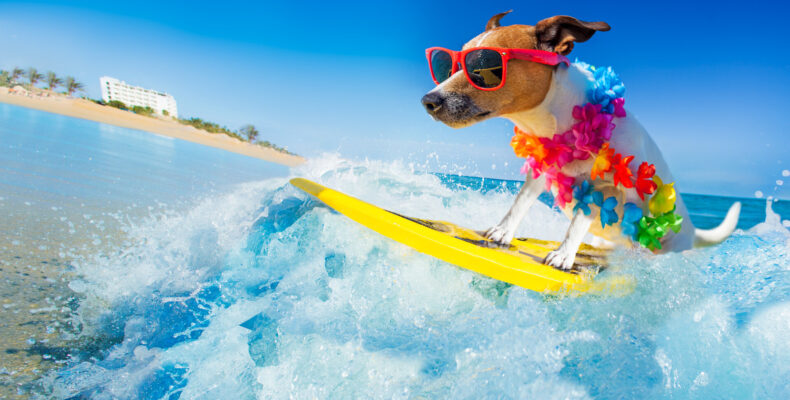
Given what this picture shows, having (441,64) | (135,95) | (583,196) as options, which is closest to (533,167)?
(583,196)

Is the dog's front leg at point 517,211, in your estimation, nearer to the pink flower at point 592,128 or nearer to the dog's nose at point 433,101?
the pink flower at point 592,128

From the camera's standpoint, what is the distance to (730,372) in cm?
154

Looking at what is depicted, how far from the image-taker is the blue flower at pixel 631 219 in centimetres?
195

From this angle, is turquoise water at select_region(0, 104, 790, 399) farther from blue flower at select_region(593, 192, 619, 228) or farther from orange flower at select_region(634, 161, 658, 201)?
orange flower at select_region(634, 161, 658, 201)

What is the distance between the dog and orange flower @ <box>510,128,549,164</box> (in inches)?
1.8

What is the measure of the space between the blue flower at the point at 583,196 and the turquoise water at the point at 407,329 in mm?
294

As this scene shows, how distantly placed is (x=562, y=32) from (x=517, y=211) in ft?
3.08

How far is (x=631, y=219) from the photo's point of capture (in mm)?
1962

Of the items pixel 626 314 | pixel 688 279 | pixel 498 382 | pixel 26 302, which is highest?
pixel 688 279

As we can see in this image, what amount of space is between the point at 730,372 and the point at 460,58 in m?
1.62

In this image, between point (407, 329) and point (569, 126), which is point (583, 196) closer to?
point (569, 126)

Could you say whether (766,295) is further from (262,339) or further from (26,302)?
(26,302)

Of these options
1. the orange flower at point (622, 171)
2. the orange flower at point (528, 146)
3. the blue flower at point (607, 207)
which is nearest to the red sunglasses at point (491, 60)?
the orange flower at point (528, 146)

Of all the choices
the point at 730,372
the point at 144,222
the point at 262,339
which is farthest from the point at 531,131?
the point at 144,222
